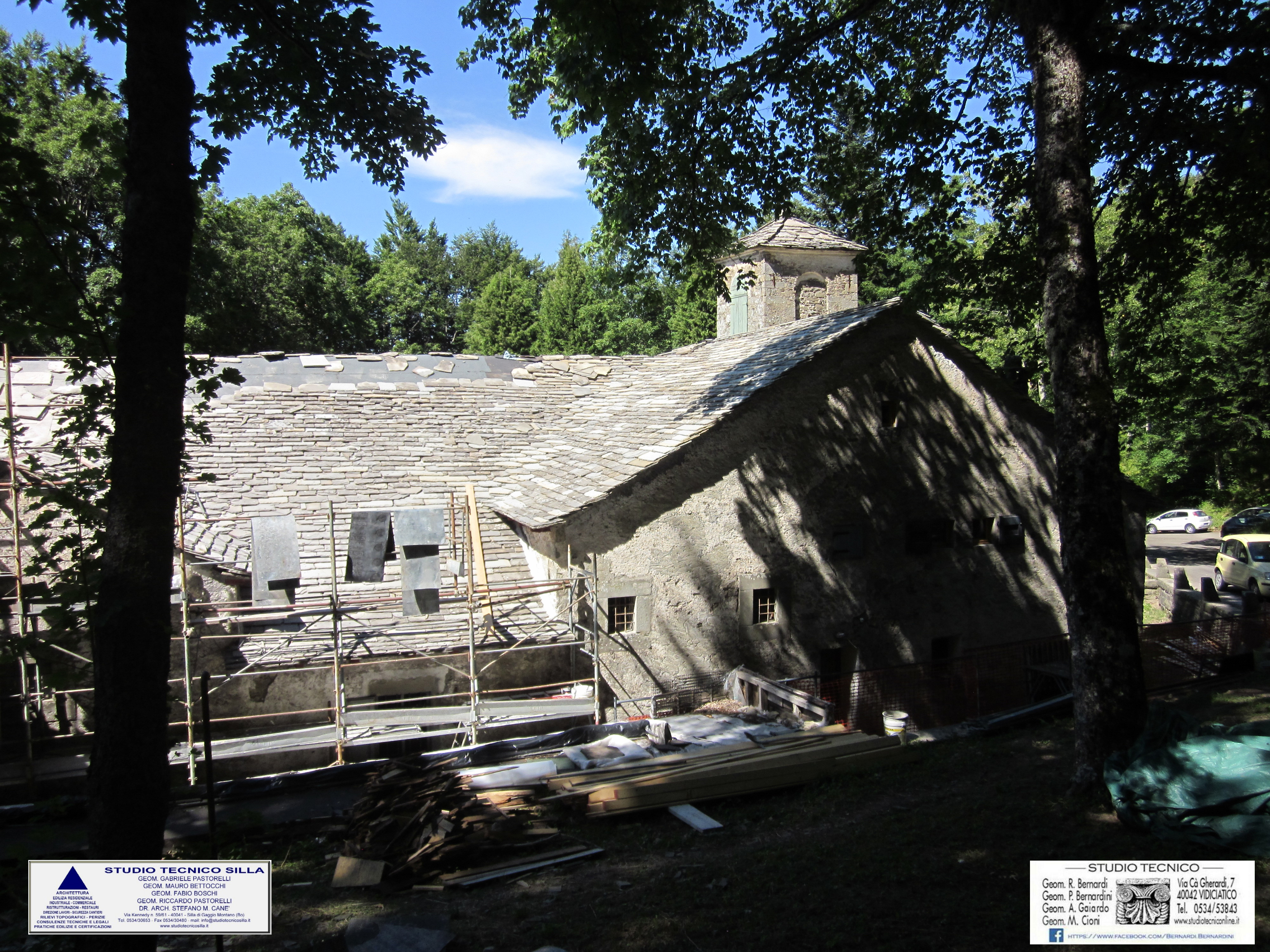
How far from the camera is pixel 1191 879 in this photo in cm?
543

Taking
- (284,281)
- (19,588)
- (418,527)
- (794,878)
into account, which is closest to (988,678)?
(794,878)

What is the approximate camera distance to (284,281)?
35219 millimetres

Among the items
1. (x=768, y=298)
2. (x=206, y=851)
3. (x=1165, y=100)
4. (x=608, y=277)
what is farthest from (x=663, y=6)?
(x=768, y=298)

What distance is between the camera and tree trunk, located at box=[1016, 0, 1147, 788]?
723 centimetres

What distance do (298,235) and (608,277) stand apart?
29946 mm

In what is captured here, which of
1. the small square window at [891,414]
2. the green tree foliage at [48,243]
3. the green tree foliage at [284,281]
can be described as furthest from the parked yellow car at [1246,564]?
the green tree foliage at [284,281]

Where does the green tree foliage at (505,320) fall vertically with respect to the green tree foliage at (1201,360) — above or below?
above

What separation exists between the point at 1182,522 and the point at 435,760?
128 feet

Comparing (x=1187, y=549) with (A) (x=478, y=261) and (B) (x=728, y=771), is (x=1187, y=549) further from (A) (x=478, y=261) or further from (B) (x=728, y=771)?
(A) (x=478, y=261)

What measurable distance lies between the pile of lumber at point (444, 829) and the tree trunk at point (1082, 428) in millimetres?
4897

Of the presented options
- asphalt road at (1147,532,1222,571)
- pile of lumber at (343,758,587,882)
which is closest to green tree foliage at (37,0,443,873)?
pile of lumber at (343,758,587,882)

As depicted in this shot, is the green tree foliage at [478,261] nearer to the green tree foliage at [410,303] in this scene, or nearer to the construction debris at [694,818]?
the green tree foliage at [410,303]

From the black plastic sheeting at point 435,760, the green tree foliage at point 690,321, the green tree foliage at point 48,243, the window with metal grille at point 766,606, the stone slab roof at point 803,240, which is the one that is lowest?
the black plastic sheeting at point 435,760

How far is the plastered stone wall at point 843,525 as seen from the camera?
12.5 meters
